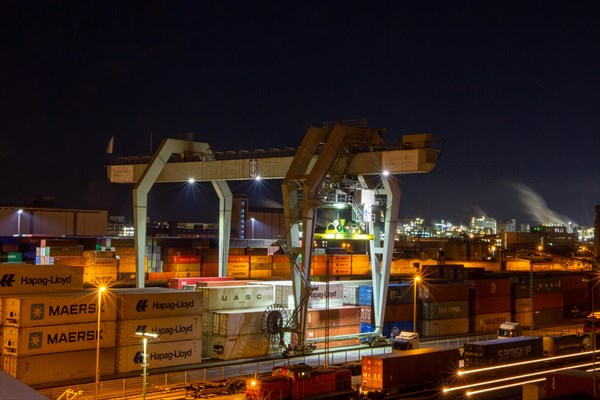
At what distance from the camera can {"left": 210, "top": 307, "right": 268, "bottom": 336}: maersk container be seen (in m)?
37.8

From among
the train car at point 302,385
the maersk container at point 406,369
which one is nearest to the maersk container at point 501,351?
the maersk container at point 406,369

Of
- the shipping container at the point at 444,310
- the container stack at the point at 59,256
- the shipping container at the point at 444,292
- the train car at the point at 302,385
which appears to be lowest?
the train car at the point at 302,385

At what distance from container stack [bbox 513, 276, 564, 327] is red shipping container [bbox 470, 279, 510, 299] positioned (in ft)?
4.46

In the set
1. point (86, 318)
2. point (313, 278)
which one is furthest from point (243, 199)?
point (86, 318)

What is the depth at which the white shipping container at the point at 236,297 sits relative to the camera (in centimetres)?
3903

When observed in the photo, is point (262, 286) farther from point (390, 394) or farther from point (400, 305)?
point (390, 394)

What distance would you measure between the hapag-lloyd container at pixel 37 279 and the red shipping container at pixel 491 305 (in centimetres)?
2977

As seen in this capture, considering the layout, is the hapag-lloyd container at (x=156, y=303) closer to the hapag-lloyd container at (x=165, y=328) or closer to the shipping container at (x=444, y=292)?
the hapag-lloyd container at (x=165, y=328)

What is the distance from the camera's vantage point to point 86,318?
3088 cm

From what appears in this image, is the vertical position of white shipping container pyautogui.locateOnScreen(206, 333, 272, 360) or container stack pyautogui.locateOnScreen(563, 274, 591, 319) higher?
container stack pyautogui.locateOnScreen(563, 274, 591, 319)

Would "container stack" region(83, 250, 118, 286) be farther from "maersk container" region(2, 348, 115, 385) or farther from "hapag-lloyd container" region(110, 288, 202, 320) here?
"maersk container" region(2, 348, 115, 385)

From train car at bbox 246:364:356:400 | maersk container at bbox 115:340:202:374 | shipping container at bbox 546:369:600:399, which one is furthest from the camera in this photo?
maersk container at bbox 115:340:202:374

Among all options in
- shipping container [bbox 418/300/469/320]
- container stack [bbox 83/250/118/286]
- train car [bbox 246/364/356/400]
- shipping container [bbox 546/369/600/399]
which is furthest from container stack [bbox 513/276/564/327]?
container stack [bbox 83/250/118/286]

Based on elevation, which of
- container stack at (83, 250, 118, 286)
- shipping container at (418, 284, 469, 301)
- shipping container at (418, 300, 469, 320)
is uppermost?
container stack at (83, 250, 118, 286)
